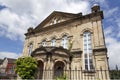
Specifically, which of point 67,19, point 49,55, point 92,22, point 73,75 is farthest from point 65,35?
point 73,75

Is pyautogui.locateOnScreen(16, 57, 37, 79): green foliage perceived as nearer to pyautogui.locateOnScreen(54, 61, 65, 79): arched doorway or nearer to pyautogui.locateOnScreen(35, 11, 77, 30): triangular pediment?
pyautogui.locateOnScreen(54, 61, 65, 79): arched doorway

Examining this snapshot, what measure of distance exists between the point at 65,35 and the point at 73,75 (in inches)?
291

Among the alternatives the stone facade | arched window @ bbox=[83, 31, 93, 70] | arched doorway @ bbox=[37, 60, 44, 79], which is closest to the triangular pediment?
the stone facade

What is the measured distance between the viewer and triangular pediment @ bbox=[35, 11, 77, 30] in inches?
834

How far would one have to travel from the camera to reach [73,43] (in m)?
18.3

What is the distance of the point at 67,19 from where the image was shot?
69.0 ft

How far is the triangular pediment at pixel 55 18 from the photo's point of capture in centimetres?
2117

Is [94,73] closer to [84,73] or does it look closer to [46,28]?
[84,73]

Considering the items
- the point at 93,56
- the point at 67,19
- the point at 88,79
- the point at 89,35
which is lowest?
the point at 88,79

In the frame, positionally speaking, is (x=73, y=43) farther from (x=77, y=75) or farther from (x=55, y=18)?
(x=55, y=18)

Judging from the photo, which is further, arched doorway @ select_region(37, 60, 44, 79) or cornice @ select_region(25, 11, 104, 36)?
cornice @ select_region(25, 11, 104, 36)

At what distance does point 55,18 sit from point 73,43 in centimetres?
740

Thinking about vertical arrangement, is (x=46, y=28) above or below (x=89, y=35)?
above

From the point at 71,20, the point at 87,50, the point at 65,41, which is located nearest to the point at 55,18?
the point at 71,20
